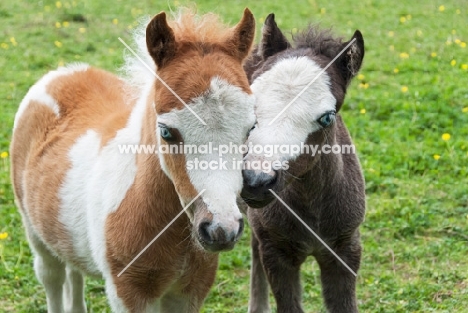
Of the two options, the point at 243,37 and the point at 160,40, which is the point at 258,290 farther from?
the point at 160,40

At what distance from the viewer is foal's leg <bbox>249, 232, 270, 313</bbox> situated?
199 inches

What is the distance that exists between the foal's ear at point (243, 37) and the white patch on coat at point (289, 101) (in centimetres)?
38

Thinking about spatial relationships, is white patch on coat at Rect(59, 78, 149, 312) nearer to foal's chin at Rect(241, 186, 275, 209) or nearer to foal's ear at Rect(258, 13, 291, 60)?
foal's chin at Rect(241, 186, 275, 209)

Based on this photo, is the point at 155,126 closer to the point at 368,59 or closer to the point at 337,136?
the point at 337,136

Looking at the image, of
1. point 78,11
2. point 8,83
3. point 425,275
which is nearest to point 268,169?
point 425,275

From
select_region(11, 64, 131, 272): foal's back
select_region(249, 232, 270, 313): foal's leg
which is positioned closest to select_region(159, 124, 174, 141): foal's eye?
select_region(11, 64, 131, 272): foal's back

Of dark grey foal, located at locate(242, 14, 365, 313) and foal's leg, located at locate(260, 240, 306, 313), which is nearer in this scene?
dark grey foal, located at locate(242, 14, 365, 313)

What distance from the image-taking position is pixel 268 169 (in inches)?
139

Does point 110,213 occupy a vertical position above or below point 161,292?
above

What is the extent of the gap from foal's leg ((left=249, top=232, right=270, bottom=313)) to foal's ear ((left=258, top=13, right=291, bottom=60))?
146 centimetres

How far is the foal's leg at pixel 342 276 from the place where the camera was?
4.30m

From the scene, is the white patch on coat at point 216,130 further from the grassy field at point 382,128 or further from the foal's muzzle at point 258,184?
the grassy field at point 382,128

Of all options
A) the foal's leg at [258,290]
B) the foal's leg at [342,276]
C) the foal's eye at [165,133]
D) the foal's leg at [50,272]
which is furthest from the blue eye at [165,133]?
the foal's leg at [258,290]

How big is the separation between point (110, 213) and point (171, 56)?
0.91 metres
